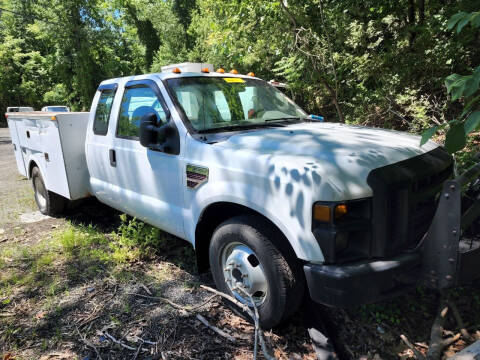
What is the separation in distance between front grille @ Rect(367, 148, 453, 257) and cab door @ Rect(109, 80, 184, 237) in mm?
1678

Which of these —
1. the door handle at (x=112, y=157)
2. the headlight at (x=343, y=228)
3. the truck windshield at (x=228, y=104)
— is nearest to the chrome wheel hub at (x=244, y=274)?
the headlight at (x=343, y=228)

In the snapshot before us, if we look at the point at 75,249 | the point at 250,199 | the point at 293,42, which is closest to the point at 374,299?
the point at 250,199

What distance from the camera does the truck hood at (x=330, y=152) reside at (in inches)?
85.4

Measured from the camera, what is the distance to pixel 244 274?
8.74 feet

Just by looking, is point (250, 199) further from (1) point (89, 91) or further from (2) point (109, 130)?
(1) point (89, 91)

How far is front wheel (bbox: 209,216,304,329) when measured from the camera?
2441mm

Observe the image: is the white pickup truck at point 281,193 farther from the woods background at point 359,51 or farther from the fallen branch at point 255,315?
the woods background at point 359,51

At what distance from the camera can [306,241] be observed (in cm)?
221

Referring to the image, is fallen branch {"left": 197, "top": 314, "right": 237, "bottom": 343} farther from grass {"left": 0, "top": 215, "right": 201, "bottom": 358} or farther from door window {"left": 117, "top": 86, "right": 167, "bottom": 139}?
door window {"left": 117, "top": 86, "right": 167, "bottom": 139}

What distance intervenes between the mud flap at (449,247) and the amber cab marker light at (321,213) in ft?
2.37

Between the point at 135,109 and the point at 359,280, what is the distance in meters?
2.78

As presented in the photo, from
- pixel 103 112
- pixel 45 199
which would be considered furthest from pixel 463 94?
pixel 45 199

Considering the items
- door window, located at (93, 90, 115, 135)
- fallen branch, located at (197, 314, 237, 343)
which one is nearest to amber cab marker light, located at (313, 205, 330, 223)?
fallen branch, located at (197, 314, 237, 343)

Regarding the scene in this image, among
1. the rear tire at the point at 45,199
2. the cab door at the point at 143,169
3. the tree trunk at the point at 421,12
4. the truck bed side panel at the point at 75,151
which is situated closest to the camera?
the cab door at the point at 143,169
